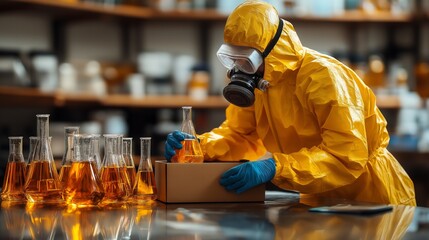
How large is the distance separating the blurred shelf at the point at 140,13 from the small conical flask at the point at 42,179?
8.22 feet

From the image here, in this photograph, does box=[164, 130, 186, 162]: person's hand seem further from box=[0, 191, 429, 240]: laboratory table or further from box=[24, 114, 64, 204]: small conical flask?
box=[24, 114, 64, 204]: small conical flask

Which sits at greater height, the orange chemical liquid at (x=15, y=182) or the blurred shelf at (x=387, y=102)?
the blurred shelf at (x=387, y=102)

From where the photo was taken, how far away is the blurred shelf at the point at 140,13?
4527 millimetres

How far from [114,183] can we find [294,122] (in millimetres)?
654

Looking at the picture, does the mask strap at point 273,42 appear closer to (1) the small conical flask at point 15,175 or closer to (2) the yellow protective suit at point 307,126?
(2) the yellow protective suit at point 307,126

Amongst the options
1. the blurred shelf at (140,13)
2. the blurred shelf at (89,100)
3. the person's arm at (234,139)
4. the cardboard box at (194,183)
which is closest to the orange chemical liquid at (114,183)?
the cardboard box at (194,183)

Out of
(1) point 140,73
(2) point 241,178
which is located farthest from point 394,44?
(2) point 241,178

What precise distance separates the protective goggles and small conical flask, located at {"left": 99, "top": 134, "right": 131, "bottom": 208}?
1.39 feet

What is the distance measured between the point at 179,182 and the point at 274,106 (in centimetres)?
50

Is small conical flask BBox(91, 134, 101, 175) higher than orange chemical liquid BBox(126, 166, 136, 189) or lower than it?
higher

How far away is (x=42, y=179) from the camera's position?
204 cm

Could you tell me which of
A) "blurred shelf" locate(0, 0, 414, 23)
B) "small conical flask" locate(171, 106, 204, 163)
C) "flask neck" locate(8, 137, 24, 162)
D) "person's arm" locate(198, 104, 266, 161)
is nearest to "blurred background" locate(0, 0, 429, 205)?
"blurred shelf" locate(0, 0, 414, 23)

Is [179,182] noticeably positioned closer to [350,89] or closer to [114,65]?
[350,89]

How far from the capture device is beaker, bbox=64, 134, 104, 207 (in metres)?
1.96
